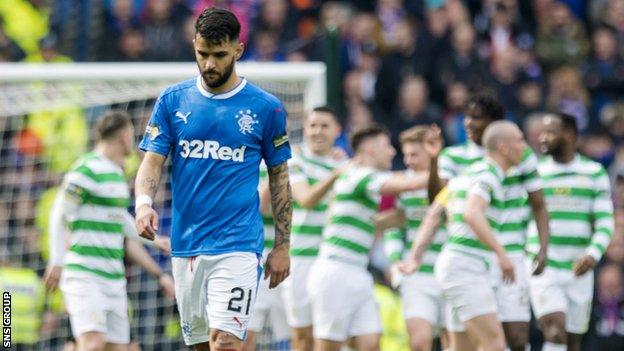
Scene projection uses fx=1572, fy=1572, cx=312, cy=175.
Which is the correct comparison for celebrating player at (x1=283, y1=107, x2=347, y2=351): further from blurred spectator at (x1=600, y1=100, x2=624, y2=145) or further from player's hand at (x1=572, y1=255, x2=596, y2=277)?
blurred spectator at (x1=600, y1=100, x2=624, y2=145)

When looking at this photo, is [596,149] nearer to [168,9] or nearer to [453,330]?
[168,9]

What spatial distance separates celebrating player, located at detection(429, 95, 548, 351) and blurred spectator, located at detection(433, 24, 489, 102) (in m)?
6.12

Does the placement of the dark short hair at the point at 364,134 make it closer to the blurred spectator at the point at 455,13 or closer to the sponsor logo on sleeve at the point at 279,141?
the sponsor logo on sleeve at the point at 279,141

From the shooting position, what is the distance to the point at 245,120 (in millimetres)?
9102

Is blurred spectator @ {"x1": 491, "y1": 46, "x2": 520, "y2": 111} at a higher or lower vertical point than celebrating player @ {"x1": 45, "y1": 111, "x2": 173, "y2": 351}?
higher

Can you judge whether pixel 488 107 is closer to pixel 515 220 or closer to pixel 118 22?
pixel 515 220

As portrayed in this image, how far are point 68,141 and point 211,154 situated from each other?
22.1 feet

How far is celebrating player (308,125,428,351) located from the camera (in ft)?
41.4

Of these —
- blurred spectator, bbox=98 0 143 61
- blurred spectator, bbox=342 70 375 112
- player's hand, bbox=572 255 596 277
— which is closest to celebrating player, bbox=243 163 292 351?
player's hand, bbox=572 255 596 277

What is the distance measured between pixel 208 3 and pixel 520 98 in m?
4.07

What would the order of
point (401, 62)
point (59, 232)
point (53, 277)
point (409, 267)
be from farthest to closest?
point (401, 62)
point (59, 232)
point (53, 277)
point (409, 267)

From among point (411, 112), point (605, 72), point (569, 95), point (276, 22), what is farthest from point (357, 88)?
point (605, 72)

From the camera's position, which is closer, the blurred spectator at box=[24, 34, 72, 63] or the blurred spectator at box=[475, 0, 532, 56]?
the blurred spectator at box=[24, 34, 72, 63]

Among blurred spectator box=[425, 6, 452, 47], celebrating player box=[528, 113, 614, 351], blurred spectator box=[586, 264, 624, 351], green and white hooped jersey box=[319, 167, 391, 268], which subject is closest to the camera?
green and white hooped jersey box=[319, 167, 391, 268]
